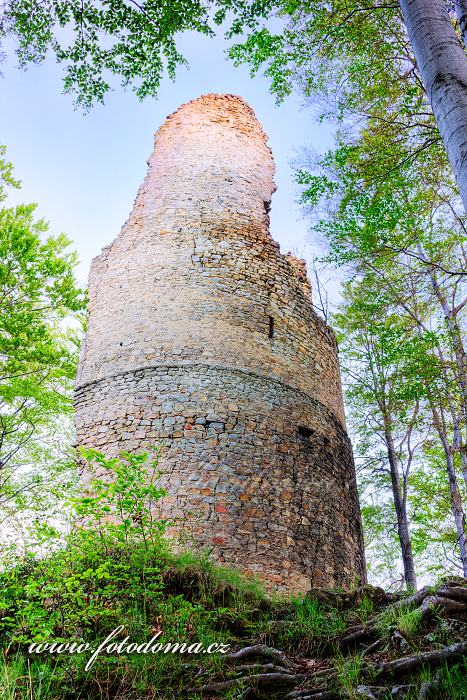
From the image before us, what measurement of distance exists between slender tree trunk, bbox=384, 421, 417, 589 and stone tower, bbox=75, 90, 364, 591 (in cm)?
296

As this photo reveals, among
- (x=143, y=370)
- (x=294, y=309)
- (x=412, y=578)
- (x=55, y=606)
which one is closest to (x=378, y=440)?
(x=412, y=578)

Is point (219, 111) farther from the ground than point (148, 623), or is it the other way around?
point (219, 111)

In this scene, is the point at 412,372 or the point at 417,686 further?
the point at 412,372

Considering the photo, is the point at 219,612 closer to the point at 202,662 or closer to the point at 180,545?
the point at 202,662

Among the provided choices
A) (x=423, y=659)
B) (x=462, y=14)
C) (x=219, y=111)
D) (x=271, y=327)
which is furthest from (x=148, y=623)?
(x=219, y=111)

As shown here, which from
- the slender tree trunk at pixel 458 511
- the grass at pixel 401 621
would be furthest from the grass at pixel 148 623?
the slender tree trunk at pixel 458 511

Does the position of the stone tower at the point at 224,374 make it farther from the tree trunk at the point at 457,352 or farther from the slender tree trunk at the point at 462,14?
the slender tree trunk at the point at 462,14

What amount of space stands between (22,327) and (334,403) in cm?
596

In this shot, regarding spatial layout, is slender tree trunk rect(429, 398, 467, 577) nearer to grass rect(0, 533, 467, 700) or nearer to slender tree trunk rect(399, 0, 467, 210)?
grass rect(0, 533, 467, 700)

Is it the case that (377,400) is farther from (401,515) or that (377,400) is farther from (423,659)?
(423,659)

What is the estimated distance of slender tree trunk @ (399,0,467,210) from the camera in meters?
3.55

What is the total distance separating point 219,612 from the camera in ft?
15.7

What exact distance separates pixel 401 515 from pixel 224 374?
21.2 ft

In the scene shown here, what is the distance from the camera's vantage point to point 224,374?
751 centimetres
